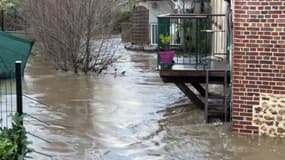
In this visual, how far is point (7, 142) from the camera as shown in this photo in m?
5.45

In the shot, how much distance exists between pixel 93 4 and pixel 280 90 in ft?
29.5

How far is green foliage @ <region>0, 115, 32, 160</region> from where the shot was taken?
5375 millimetres

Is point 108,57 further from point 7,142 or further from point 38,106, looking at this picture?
point 7,142

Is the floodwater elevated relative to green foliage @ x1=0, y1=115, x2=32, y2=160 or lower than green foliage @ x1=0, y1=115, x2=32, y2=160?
lower

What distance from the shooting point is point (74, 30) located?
16.6 meters

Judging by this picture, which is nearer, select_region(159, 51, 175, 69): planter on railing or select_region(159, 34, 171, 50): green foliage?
select_region(159, 51, 175, 69): planter on railing

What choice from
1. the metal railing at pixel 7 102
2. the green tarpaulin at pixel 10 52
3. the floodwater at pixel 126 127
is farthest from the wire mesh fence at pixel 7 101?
the floodwater at pixel 126 127

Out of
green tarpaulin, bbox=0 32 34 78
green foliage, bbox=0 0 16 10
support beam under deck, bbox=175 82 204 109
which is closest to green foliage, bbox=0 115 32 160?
support beam under deck, bbox=175 82 204 109

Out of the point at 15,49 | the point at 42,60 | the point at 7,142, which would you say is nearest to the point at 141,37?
the point at 42,60

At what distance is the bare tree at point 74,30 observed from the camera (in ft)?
54.4

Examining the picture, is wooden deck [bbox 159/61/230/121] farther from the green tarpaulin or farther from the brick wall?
the green tarpaulin

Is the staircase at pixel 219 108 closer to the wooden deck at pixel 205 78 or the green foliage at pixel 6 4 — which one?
the wooden deck at pixel 205 78

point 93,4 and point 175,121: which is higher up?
point 93,4

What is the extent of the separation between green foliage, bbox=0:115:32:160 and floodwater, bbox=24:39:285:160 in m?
1.98
